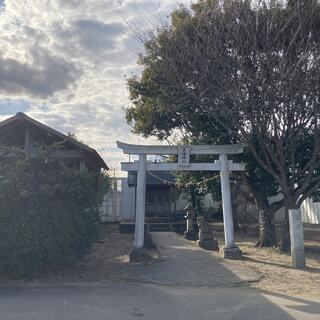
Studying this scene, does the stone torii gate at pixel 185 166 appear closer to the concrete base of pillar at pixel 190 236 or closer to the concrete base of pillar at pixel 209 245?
the concrete base of pillar at pixel 209 245

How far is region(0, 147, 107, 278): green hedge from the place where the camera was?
999 centimetres

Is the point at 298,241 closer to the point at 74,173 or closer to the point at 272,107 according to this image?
the point at 272,107

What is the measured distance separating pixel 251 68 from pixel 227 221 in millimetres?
4372

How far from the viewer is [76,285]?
984 centimetres

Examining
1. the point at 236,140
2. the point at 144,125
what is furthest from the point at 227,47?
the point at 144,125

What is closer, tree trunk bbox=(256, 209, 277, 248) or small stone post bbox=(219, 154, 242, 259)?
small stone post bbox=(219, 154, 242, 259)

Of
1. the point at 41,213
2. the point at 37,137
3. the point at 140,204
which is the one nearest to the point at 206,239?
the point at 140,204

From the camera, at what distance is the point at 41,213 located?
1054 centimetres

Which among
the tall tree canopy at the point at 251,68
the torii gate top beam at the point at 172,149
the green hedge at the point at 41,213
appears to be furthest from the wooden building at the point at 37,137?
the green hedge at the point at 41,213

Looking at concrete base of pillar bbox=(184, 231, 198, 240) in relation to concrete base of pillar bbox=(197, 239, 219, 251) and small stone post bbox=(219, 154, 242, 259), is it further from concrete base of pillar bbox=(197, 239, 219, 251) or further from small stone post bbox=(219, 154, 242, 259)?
small stone post bbox=(219, 154, 242, 259)

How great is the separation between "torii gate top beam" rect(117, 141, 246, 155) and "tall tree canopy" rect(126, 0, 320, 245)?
45 cm

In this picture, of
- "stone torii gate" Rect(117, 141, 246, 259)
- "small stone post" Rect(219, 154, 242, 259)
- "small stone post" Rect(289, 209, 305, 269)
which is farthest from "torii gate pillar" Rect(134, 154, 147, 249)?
"small stone post" Rect(289, 209, 305, 269)

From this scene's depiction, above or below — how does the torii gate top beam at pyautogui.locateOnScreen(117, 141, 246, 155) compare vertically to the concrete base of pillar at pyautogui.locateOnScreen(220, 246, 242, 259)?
above

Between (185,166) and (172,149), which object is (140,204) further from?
(172,149)
